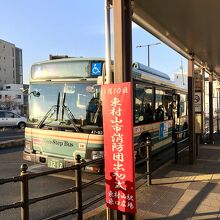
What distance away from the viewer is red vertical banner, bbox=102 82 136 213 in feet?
14.5

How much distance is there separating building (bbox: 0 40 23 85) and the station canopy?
112 metres

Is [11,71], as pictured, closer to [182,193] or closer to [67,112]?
[67,112]

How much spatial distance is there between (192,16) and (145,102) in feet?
13.1

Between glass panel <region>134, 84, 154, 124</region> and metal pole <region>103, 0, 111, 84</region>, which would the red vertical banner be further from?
glass panel <region>134, 84, 154, 124</region>

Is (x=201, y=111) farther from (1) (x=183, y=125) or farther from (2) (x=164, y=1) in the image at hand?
(2) (x=164, y=1)

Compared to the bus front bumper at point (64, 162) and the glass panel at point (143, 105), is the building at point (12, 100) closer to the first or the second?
the glass panel at point (143, 105)

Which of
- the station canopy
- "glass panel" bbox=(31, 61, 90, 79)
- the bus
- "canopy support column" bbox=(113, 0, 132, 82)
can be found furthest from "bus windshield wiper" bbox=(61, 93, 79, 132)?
"canopy support column" bbox=(113, 0, 132, 82)

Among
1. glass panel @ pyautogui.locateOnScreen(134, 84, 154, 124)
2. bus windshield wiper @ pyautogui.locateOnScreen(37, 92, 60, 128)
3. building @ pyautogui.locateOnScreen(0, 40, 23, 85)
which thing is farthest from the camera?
building @ pyautogui.locateOnScreen(0, 40, 23, 85)

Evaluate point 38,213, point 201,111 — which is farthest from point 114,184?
point 201,111

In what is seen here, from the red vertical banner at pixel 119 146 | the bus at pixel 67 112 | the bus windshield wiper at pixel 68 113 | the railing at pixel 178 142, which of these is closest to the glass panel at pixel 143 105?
the bus at pixel 67 112

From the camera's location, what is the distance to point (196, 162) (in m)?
10.6

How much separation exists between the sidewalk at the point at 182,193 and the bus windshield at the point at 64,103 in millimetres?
2168

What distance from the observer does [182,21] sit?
704 cm

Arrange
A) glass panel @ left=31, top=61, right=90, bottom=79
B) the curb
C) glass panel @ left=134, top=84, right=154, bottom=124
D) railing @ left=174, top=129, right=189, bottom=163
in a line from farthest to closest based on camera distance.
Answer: the curb
railing @ left=174, top=129, right=189, bottom=163
glass panel @ left=134, top=84, right=154, bottom=124
glass panel @ left=31, top=61, right=90, bottom=79
